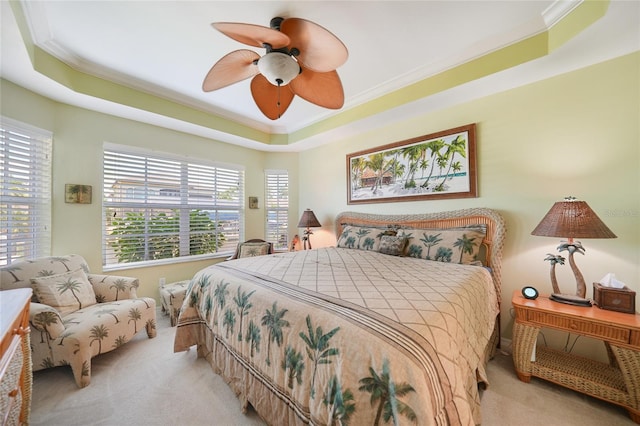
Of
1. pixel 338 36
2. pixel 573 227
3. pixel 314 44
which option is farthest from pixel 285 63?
pixel 573 227

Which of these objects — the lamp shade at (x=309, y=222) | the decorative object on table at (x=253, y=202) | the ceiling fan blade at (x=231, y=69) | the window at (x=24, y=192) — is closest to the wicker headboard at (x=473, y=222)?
the lamp shade at (x=309, y=222)

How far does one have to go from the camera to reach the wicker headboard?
2.28m

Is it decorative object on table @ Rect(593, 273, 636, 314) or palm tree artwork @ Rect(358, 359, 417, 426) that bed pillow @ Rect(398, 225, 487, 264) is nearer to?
decorative object on table @ Rect(593, 273, 636, 314)

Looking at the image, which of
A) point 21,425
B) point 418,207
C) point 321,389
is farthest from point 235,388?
point 418,207

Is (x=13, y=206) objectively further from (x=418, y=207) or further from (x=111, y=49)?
(x=418, y=207)

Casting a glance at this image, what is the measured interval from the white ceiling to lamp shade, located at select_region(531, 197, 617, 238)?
1220 mm

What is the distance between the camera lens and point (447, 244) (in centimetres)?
237

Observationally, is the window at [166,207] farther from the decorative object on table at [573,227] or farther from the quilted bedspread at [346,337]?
the decorative object on table at [573,227]

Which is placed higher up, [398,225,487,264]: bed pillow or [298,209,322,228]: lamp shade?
Result: [298,209,322,228]: lamp shade

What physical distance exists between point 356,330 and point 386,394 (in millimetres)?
235

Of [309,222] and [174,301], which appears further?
[309,222]

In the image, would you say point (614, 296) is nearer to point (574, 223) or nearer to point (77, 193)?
point (574, 223)

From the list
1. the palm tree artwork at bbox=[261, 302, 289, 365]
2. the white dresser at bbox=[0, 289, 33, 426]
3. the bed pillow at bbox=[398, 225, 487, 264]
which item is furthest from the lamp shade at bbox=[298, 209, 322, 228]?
the white dresser at bbox=[0, 289, 33, 426]

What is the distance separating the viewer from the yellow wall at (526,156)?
1842 millimetres
